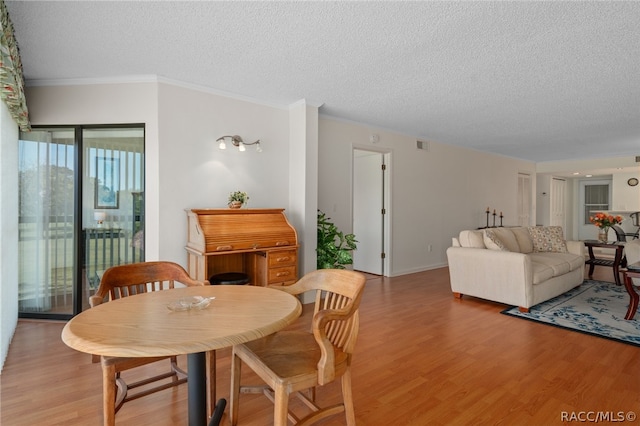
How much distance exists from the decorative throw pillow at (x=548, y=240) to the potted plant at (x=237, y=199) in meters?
4.32

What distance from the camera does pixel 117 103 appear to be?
10.9 ft

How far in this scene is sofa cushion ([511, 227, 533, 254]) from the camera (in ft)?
15.7

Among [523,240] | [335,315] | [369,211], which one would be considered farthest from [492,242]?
[335,315]

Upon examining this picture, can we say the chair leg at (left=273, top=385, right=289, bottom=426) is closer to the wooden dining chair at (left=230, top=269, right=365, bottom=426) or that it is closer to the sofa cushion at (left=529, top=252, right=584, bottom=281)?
the wooden dining chair at (left=230, top=269, right=365, bottom=426)

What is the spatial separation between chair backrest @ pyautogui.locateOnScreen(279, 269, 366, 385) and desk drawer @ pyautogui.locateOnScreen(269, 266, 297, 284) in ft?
5.00

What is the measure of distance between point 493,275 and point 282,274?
8.02 ft

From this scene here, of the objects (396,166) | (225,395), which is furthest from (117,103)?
(396,166)

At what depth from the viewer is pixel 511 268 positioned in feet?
12.1

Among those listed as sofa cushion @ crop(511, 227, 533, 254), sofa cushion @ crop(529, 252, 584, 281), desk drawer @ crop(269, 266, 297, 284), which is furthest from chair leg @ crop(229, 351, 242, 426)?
sofa cushion @ crop(511, 227, 533, 254)

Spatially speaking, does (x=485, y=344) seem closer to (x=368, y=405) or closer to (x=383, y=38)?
(x=368, y=405)

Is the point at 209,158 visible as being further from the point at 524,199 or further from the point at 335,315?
the point at 524,199

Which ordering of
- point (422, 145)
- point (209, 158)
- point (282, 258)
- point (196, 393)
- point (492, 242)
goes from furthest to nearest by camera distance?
point (422, 145)
point (492, 242)
point (209, 158)
point (282, 258)
point (196, 393)

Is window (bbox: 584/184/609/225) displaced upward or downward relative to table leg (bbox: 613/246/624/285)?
upward

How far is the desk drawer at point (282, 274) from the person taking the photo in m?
3.41
